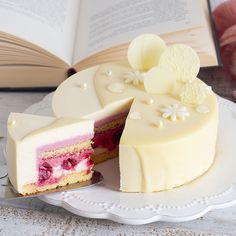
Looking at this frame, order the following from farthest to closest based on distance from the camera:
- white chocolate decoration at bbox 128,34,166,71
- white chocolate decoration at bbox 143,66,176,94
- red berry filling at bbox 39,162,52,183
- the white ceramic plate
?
white chocolate decoration at bbox 128,34,166,71 → white chocolate decoration at bbox 143,66,176,94 → red berry filling at bbox 39,162,52,183 → the white ceramic plate

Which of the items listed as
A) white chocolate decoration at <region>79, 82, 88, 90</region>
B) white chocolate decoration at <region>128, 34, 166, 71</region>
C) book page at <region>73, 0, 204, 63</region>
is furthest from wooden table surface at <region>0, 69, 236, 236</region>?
book page at <region>73, 0, 204, 63</region>

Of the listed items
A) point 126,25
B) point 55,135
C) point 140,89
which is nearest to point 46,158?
point 55,135

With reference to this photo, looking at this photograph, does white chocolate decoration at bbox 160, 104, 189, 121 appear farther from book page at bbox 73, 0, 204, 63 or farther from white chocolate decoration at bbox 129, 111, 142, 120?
book page at bbox 73, 0, 204, 63

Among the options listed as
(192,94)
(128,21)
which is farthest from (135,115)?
(128,21)

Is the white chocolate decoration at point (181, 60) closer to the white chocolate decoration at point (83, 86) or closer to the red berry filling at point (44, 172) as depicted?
the white chocolate decoration at point (83, 86)

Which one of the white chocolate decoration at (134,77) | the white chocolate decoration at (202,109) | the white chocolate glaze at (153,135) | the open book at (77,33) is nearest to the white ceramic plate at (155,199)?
the white chocolate glaze at (153,135)

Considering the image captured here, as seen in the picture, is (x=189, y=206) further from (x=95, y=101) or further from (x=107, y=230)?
(x=95, y=101)

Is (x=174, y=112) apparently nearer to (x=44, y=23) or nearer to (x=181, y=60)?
(x=181, y=60)
